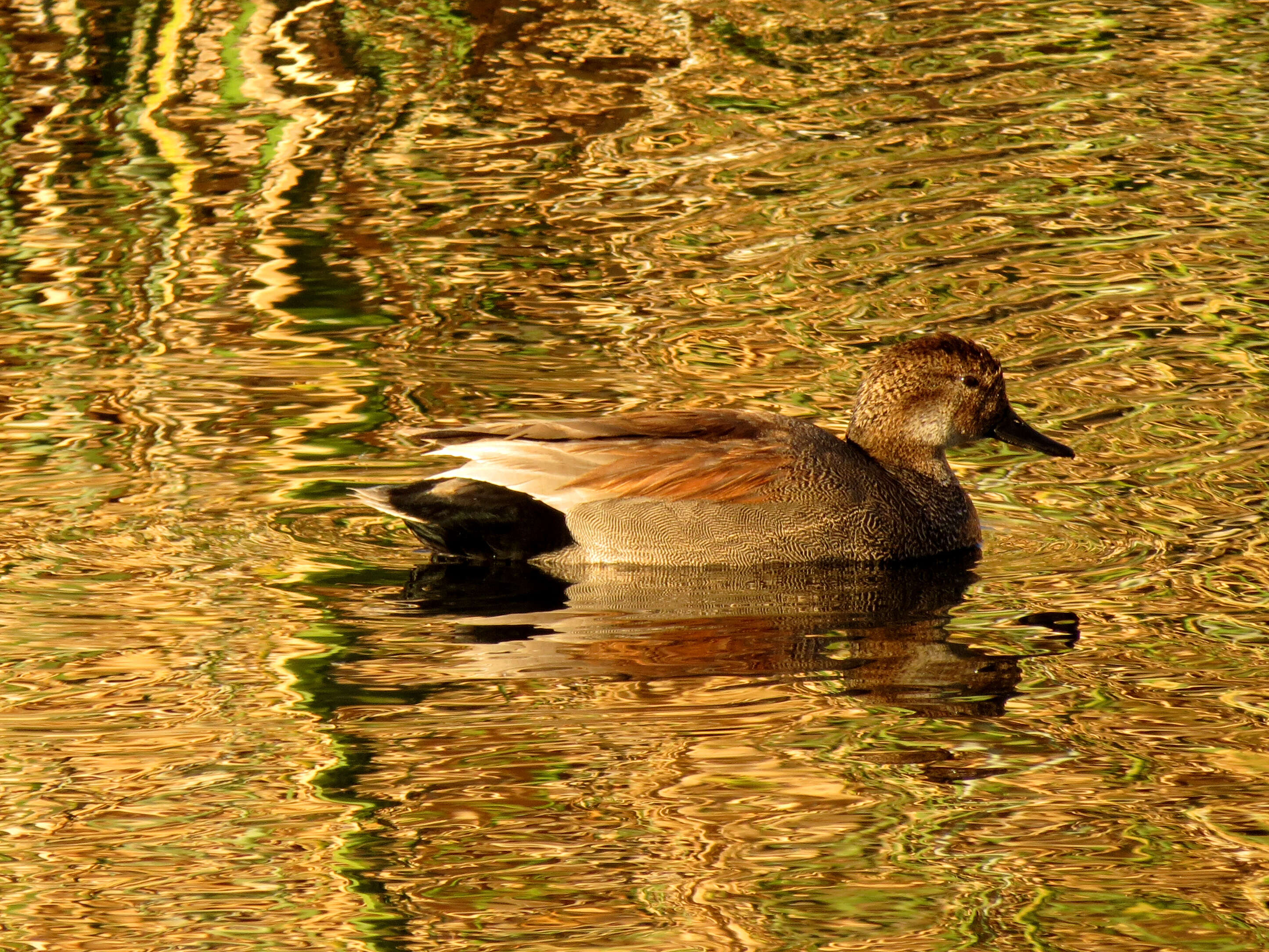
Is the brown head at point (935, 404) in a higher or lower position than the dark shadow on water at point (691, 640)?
higher

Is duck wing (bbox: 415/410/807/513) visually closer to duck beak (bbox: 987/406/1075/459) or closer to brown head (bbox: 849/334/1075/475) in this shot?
brown head (bbox: 849/334/1075/475)

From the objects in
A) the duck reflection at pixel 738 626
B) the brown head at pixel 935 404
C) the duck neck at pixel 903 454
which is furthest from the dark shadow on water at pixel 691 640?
the brown head at pixel 935 404

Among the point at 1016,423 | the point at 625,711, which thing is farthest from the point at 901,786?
the point at 1016,423

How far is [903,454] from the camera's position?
28.0ft

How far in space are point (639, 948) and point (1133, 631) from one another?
8.58 feet

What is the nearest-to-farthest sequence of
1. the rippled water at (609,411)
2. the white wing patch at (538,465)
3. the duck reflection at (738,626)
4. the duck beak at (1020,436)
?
the rippled water at (609,411)
the duck reflection at (738,626)
the white wing patch at (538,465)
the duck beak at (1020,436)

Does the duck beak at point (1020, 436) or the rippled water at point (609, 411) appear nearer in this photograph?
the rippled water at point (609, 411)

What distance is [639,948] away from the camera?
196 inches

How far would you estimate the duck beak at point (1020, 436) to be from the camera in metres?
8.42

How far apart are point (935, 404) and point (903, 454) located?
0.75 feet

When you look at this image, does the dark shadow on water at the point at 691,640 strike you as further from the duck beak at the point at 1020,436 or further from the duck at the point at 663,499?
the duck beak at the point at 1020,436

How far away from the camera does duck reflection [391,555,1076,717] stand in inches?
264

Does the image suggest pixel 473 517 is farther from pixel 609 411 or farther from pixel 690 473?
pixel 609 411

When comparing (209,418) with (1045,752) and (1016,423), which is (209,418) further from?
(1045,752)
